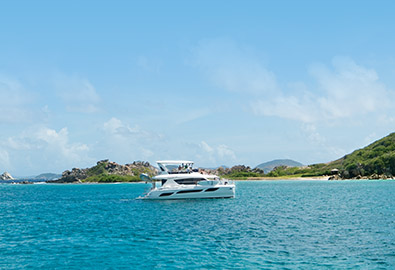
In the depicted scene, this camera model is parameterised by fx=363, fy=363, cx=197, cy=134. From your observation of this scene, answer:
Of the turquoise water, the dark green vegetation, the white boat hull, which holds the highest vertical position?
the dark green vegetation

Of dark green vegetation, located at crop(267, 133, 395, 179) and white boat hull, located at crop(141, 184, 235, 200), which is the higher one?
dark green vegetation, located at crop(267, 133, 395, 179)

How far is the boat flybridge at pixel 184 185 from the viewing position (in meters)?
67.9

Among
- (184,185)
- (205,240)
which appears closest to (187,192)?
(184,185)

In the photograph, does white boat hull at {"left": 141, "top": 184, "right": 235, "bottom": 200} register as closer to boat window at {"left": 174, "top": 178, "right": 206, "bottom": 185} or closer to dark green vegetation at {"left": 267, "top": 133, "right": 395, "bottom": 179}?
boat window at {"left": 174, "top": 178, "right": 206, "bottom": 185}

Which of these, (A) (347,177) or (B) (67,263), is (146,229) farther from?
(A) (347,177)

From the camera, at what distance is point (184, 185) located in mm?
68562

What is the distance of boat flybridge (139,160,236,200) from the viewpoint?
6788 cm

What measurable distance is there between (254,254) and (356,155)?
191 m

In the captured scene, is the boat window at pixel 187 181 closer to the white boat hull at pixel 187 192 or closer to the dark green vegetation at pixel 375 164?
the white boat hull at pixel 187 192

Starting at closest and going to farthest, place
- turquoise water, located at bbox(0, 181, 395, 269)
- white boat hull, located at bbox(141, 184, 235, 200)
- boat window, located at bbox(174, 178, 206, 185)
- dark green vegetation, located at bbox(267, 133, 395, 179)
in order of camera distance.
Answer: turquoise water, located at bbox(0, 181, 395, 269) → white boat hull, located at bbox(141, 184, 235, 200) → boat window, located at bbox(174, 178, 206, 185) → dark green vegetation, located at bbox(267, 133, 395, 179)

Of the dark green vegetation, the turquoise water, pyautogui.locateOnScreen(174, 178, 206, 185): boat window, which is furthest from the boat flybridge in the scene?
the dark green vegetation

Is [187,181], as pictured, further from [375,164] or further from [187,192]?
[375,164]

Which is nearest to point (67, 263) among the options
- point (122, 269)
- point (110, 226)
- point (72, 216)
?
point (122, 269)

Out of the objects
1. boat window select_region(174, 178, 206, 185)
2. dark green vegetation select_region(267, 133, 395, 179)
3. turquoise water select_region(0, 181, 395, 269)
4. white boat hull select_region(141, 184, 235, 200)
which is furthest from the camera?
dark green vegetation select_region(267, 133, 395, 179)
